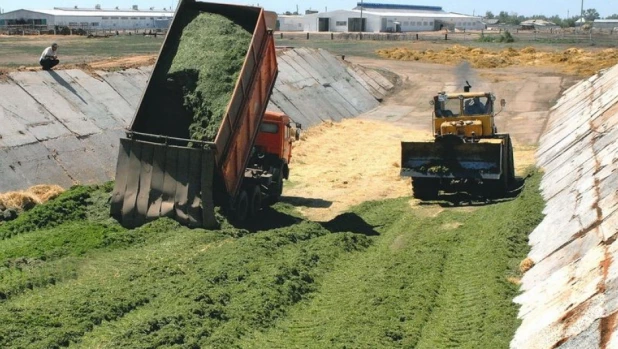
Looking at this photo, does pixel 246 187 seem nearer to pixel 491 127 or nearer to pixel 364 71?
pixel 491 127

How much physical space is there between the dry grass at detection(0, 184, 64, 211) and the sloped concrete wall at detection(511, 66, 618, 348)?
1165 cm

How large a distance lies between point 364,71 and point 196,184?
34.5 meters

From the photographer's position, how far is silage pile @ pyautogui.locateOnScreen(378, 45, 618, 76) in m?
56.2

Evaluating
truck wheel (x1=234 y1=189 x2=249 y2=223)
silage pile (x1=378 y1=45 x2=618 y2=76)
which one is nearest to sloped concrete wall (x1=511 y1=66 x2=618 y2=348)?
truck wheel (x1=234 y1=189 x2=249 y2=223)

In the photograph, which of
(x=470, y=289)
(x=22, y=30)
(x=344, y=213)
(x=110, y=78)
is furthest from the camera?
(x=22, y=30)

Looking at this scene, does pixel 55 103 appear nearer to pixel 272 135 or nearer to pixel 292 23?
pixel 272 135

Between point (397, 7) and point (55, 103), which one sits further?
point (397, 7)

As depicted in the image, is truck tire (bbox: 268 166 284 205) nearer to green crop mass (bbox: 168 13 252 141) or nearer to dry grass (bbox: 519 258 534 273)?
green crop mass (bbox: 168 13 252 141)

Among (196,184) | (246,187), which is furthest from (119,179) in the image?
(246,187)

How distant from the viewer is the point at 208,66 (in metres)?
19.9

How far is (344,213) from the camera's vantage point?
71.2ft

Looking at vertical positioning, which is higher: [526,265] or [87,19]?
[87,19]

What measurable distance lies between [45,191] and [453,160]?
34.8 feet

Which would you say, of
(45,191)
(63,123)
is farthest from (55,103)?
(45,191)
